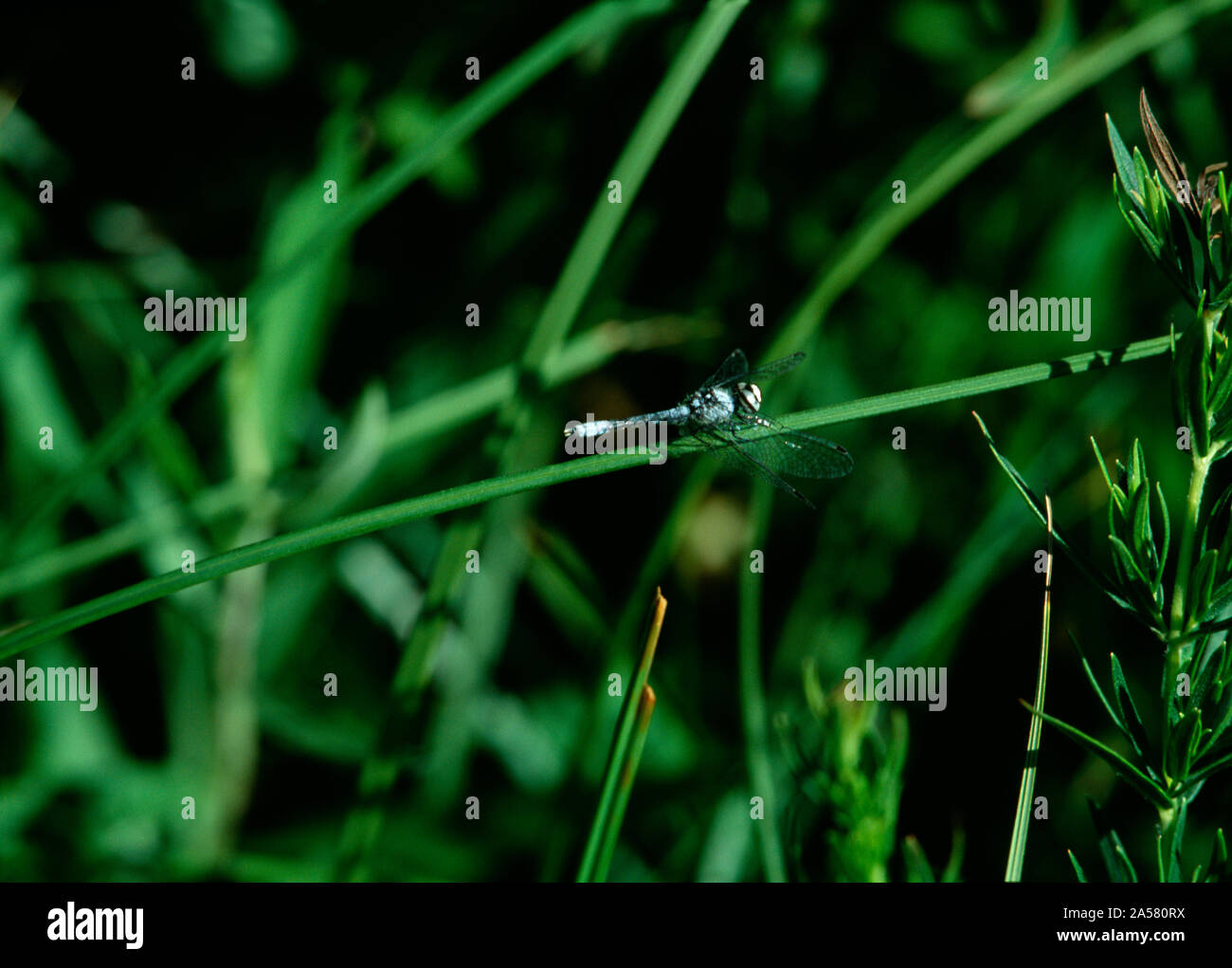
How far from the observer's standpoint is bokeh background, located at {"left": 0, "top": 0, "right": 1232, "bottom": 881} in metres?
1.60

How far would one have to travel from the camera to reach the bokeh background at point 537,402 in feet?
5.24

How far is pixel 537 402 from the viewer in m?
1.57

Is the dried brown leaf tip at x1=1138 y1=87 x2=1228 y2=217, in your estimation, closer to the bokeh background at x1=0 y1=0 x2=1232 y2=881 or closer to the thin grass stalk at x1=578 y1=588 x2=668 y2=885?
the thin grass stalk at x1=578 y1=588 x2=668 y2=885

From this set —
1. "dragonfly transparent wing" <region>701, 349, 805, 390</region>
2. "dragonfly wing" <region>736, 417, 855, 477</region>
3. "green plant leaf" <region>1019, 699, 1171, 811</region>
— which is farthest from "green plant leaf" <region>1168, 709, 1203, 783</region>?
"dragonfly transparent wing" <region>701, 349, 805, 390</region>

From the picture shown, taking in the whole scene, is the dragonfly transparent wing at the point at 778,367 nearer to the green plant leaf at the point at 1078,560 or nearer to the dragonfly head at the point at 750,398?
the dragonfly head at the point at 750,398

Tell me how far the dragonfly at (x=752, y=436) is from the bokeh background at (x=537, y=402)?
0.28 m

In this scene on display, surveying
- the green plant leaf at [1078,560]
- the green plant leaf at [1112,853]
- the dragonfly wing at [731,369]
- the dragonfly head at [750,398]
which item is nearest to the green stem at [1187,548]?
the green plant leaf at [1078,560]

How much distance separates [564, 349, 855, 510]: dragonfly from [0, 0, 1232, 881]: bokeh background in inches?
11.2

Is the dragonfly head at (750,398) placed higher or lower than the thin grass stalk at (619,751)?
higher

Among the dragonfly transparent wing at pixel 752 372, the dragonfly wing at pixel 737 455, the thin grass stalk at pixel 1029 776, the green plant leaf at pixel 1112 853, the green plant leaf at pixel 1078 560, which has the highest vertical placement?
the dragonfly transparent wing at pixel 752 372

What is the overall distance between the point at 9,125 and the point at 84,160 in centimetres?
14

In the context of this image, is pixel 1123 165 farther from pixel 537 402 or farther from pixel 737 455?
pixel 537 402

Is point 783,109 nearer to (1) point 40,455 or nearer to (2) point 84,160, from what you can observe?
(2) point 84,160

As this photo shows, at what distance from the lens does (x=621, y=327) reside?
65.1 inches
